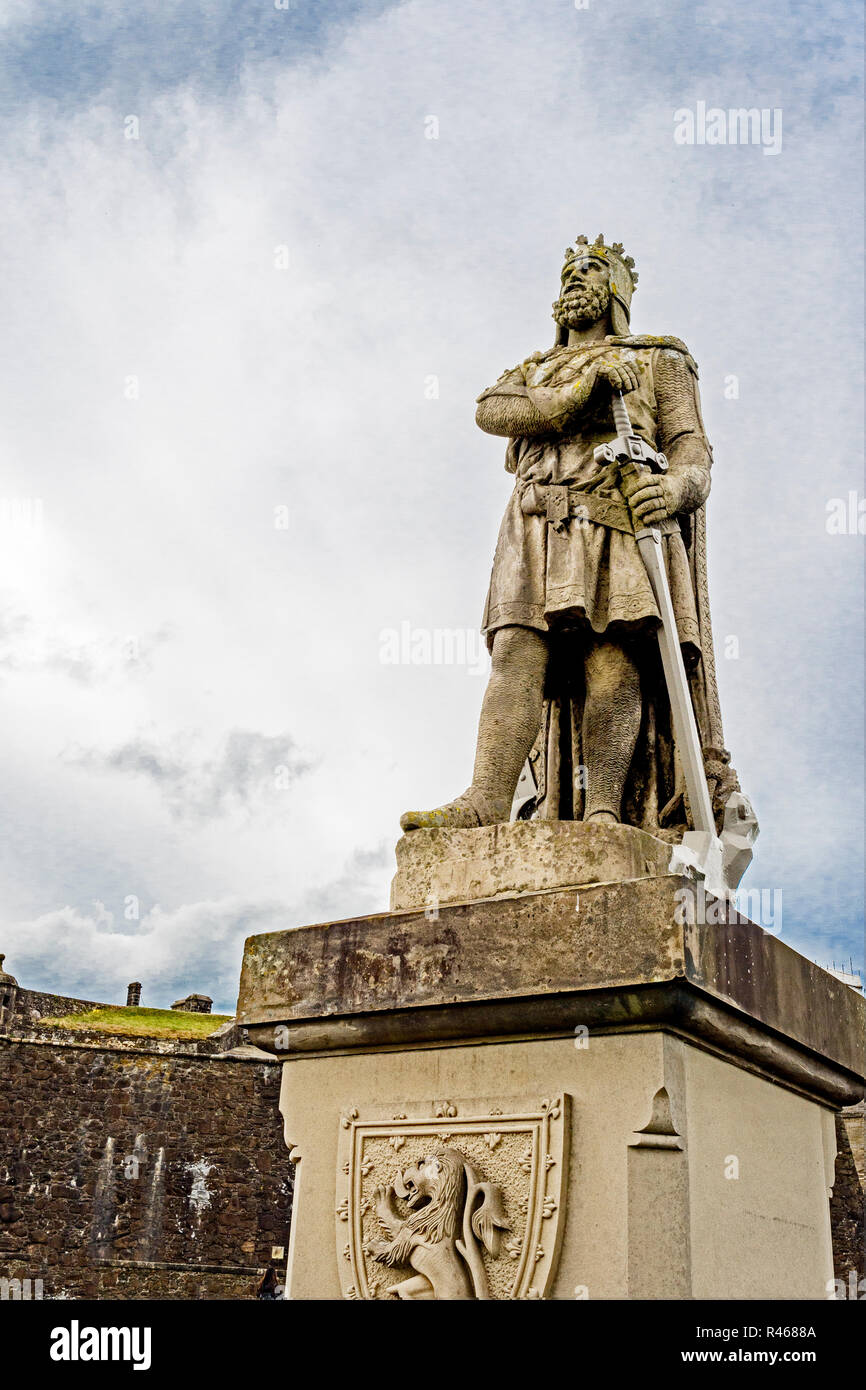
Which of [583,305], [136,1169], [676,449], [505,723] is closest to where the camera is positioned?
[505,723]

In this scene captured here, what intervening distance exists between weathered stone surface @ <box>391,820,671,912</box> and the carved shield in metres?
0.60

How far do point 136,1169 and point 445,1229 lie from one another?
833 inches

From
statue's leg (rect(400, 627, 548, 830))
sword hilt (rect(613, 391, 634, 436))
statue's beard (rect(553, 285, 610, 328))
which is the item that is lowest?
statue's leg (rect(400, 627, 548, 830))

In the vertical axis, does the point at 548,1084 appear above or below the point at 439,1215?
above

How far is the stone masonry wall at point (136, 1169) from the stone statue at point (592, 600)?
64.3 feet

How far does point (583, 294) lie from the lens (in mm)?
4441

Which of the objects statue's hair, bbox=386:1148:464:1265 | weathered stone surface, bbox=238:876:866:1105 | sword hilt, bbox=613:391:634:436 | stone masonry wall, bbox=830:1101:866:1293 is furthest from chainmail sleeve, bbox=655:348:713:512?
stone masonry wall, bbox=830:1101:866:1293

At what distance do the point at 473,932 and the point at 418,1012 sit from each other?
0.88 ft

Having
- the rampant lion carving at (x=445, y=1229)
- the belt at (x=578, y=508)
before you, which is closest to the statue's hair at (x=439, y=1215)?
the rampant lion carving at (x=445, y=1229)

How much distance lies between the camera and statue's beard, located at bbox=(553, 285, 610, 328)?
443 cm

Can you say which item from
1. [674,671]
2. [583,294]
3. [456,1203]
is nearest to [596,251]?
[583,294]

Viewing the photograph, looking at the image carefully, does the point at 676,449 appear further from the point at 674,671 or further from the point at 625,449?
the point at 674,671

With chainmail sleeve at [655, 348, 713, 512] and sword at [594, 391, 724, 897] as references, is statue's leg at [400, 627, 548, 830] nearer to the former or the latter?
sword at [594, 391, 724, 897]
